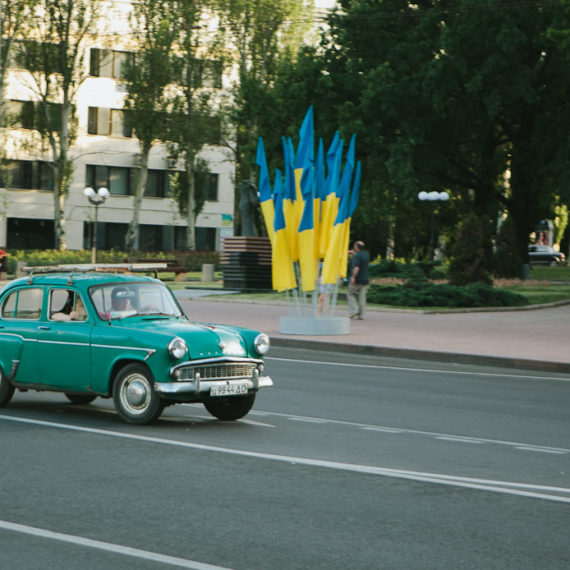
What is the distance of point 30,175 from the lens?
74250 mm

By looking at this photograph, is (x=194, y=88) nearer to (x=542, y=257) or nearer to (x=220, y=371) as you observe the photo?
(x=542, y=257)

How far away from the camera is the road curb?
1897 centimetres

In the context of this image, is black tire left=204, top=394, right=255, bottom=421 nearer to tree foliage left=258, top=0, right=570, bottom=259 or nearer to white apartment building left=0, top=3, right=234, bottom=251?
tree foliage left=258, top=0, right=570, bottom=259

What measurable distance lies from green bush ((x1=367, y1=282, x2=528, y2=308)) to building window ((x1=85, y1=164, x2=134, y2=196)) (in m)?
45.6

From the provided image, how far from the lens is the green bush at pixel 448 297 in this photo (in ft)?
109

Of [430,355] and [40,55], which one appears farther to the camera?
[40,55]

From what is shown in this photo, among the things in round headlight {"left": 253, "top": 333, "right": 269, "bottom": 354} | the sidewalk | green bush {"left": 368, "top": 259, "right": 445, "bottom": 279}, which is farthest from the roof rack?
green bush {"left": 368, "top": 259, "right": 445, "bottom": 279}

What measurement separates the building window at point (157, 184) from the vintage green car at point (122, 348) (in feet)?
223

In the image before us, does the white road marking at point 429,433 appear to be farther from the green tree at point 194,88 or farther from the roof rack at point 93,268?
the green tree at point 194,88

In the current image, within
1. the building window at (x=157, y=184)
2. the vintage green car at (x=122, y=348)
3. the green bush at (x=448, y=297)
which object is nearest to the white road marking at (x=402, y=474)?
the vintage green car at (x=122, y=348)

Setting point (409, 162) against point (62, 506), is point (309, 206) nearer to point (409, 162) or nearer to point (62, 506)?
point (62, 506)

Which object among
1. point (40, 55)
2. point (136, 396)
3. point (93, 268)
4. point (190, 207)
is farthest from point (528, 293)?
point (40, 55)

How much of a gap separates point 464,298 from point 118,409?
22.9m

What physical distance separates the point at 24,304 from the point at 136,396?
80.4 inches
